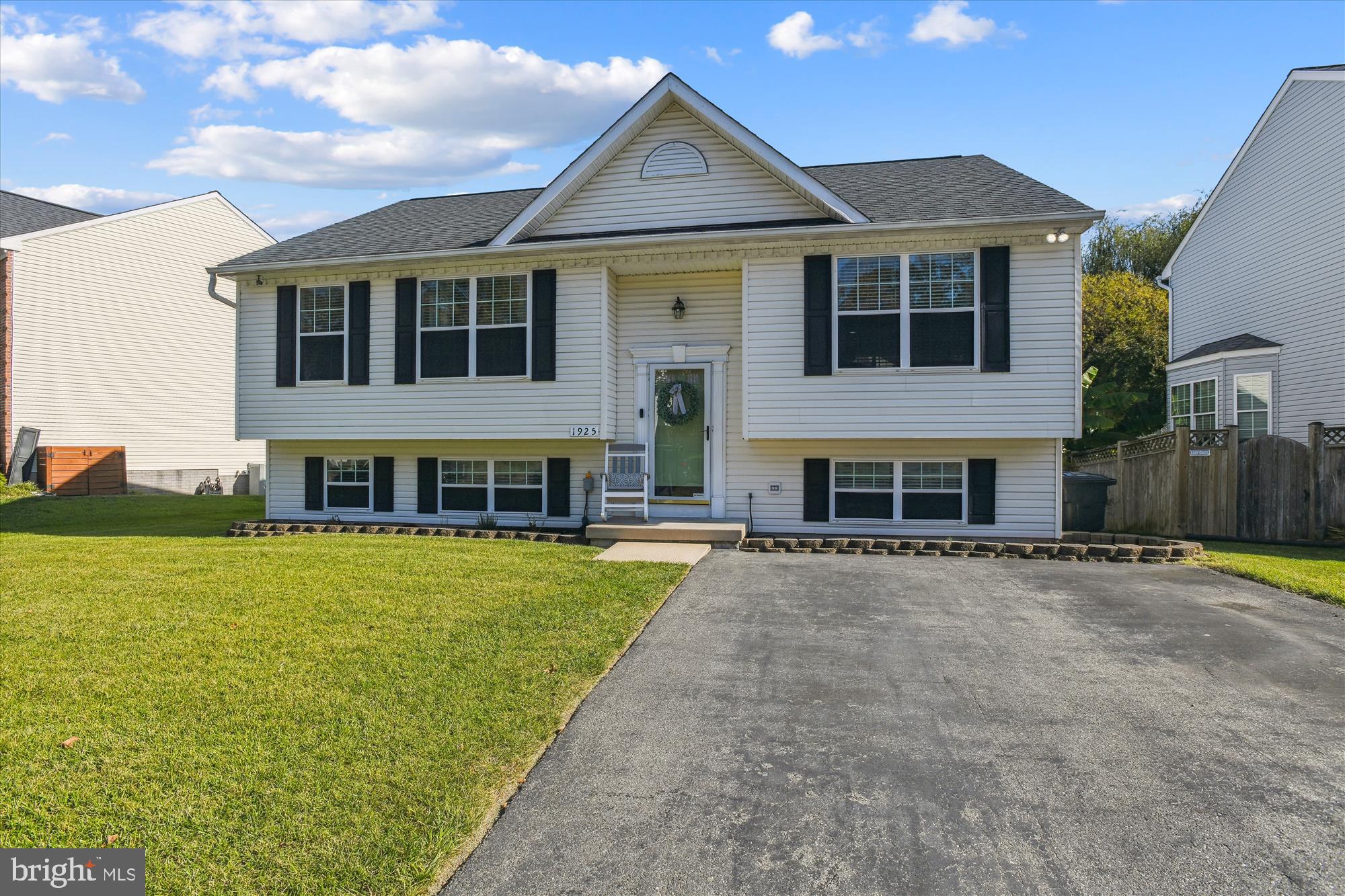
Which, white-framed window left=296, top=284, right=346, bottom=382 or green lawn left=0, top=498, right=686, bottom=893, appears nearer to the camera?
green lawn left=0, top=498, right=686, bottom=893

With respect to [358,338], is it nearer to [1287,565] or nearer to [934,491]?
[934,491]

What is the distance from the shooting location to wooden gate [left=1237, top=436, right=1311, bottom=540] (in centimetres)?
1152

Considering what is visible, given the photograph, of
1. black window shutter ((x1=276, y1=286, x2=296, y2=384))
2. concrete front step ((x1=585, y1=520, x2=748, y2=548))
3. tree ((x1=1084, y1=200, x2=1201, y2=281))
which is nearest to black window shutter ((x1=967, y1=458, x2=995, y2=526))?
concrete front step ((x1=585, y1=520, x2=748, y2=548))

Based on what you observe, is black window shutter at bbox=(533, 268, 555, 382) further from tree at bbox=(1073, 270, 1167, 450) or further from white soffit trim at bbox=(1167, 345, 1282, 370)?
tree at bbox=(1073, 270, 1167, 450)

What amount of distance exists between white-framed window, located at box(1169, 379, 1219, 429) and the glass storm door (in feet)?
40.0

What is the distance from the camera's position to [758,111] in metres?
11.7

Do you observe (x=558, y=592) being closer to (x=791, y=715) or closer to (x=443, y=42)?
(x=791, y=715)

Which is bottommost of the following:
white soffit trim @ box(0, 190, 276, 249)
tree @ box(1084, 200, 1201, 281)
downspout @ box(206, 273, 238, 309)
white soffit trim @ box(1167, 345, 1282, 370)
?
white soffit trim @ box(1167, 345, 1282, 370)

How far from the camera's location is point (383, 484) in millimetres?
12805

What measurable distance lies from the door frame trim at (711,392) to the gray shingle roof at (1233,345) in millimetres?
11614

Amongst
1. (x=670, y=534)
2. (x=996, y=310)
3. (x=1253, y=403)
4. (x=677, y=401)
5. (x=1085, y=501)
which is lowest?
(x=670, y=534)

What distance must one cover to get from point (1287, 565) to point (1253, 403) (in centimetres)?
820

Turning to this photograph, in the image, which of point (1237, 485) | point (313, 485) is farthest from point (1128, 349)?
point (313, 485)

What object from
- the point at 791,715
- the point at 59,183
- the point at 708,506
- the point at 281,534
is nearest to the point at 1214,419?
the point at 708,506
